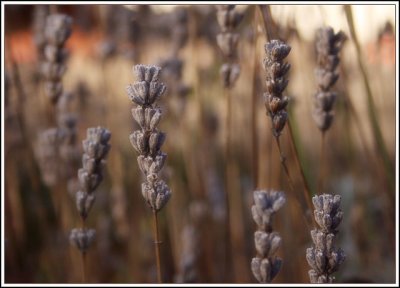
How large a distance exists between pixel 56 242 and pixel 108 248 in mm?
171

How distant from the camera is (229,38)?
3.76 ft

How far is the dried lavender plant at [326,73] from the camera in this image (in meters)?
1.03

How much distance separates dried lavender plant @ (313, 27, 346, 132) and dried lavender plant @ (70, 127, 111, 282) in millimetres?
402

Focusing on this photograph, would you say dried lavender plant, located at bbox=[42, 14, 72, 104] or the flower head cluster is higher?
dried lavender plant, located at bbox=[42, 14, 72, 104]

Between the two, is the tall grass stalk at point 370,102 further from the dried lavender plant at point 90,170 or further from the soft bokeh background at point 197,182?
the dried lavender plant at point 90,170

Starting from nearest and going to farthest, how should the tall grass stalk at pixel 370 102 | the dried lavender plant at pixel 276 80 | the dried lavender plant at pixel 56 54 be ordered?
the dried lavender plant at pixel 276 80 < the tall grass stalk at pixel 370 102 < the dried lavender plant at pixel 56 54

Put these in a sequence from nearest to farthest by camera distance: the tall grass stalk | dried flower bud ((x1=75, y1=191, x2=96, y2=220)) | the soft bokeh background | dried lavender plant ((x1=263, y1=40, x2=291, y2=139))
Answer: dried lavender plant ((x1=263, y1=40, x2=291, y2=139)) < dried flower bud ((x1=75, y1=191, x2=96, y2=220)) < the tall grass stalk < the soft bokeh background

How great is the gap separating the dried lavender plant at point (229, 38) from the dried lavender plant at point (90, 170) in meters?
0.36

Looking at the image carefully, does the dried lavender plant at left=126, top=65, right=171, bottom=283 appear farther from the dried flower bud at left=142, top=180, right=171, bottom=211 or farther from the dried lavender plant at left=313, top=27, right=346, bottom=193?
the dried lavender plant at left=313, top=27, right=346, bottom=193

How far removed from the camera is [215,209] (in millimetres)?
1899

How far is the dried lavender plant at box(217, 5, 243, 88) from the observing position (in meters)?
1.12

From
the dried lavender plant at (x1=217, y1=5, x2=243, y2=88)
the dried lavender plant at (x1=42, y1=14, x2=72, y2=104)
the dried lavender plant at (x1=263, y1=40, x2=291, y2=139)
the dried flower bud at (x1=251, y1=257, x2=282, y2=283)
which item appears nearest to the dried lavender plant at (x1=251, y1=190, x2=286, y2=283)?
the dried flower bud at (x1=251, y1=257, x2=282, y2=283)

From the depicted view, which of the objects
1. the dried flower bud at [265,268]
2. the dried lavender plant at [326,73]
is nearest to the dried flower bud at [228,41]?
the dried lavender plant at [326,73]

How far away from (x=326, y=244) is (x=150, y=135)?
277 millimetres
